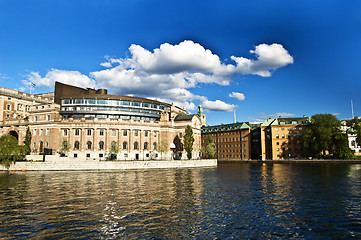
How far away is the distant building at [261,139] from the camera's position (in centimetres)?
13600

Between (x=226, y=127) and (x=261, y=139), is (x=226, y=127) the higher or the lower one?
the higher one

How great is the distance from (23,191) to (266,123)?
13242 cm

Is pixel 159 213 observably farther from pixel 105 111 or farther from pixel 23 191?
pixel 105 111

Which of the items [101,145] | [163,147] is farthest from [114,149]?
[163,147]

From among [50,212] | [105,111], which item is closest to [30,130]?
[105,111]

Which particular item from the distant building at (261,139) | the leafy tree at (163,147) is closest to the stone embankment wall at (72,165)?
the leafy tree at (163,147)

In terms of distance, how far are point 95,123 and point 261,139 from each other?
90.0 m

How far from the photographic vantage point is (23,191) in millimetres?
35156

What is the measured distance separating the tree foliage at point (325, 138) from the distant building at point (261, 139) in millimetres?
9036

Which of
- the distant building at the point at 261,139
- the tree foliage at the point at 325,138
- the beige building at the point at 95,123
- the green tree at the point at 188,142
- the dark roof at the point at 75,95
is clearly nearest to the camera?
the beige building at the point at 95,123

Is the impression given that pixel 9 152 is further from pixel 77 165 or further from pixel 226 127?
pixel 226 127

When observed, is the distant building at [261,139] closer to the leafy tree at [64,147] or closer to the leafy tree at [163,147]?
the leafy tree at [163,147]

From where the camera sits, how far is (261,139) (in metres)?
144

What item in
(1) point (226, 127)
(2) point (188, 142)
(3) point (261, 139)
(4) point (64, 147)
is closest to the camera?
(4) point (64, 147)
